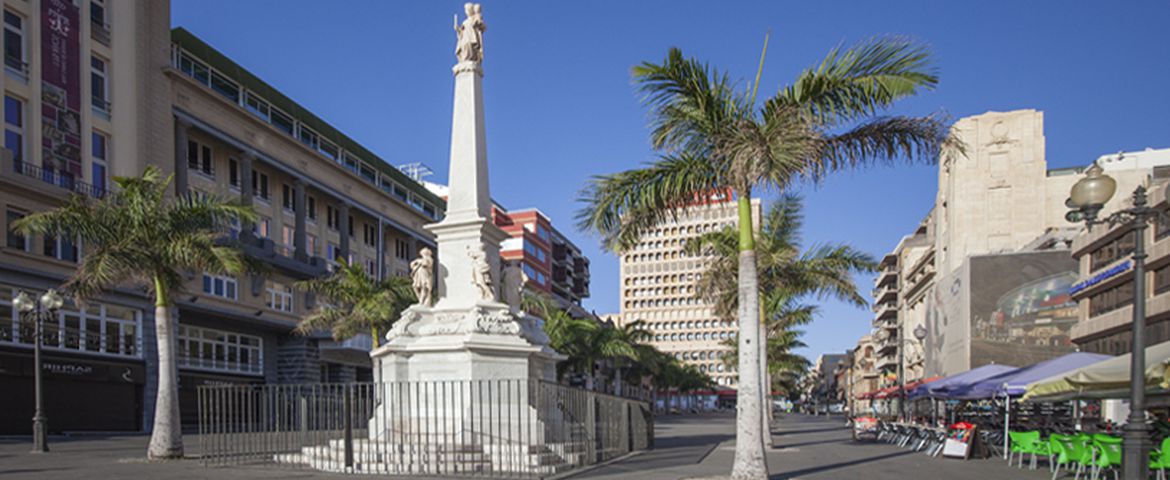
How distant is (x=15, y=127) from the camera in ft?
104

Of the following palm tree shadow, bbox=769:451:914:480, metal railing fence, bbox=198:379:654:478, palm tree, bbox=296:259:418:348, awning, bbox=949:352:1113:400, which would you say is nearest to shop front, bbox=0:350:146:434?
palm tree, bbox=296:259:418:348

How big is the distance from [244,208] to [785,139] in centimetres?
1306

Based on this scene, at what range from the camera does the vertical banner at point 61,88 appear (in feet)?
108

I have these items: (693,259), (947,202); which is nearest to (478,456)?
(947,202)

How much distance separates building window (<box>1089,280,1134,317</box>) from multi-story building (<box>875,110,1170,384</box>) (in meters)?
9.08

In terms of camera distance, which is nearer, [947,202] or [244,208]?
[244,208]

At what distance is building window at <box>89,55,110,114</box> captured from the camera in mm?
35531

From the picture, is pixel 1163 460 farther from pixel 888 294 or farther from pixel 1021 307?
pixel 888 294

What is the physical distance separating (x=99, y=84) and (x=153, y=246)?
20.9m

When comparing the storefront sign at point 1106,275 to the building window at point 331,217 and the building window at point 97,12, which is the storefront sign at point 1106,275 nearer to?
the building window at point 331,217

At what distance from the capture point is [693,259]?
530 ft

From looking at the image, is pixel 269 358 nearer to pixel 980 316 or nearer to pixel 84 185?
pixel 84 185

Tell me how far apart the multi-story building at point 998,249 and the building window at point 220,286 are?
39.4 meters

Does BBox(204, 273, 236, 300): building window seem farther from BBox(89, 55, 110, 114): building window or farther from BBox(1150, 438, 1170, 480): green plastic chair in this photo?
BBox(1150, 438, 1170, 480): green plastic chair
